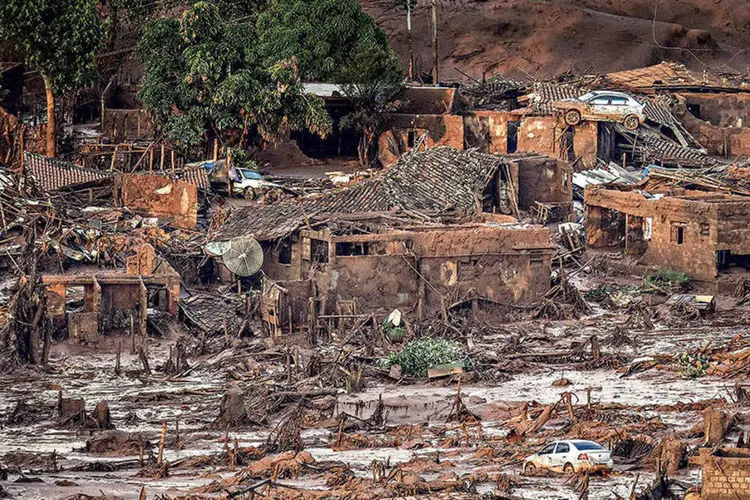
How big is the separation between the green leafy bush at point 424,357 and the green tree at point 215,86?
61.4 feet

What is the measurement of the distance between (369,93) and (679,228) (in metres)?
14.6

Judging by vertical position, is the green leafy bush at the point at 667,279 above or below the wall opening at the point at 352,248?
below

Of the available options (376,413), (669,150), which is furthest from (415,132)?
(376,413)

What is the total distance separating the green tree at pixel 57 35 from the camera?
180ft

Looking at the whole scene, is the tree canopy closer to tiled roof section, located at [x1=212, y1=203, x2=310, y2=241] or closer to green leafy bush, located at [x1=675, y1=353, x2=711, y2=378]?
tiled roof section, located at [x1=212, y1=203, x2=310, y2=241]

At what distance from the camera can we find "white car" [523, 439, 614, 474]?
29000 mm

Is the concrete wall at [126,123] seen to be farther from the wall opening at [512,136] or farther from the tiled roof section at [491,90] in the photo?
the tiled roof section at [491,90]

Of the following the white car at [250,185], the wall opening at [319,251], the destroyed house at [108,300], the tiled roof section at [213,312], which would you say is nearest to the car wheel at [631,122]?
the white car at [250,185]

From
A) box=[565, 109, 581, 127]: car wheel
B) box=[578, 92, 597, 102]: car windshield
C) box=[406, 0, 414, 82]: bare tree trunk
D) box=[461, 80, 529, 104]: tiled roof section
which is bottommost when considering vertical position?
box=[565, 109, 581, 127]: car wheel

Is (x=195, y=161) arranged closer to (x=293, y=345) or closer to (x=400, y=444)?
(x=293, y=345)

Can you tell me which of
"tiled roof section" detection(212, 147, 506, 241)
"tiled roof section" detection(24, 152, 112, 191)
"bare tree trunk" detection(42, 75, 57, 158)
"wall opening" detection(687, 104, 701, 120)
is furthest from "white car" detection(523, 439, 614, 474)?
"wall opening" detection(687, 104, 701, 120)

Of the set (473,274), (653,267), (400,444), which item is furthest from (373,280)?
(400,444)

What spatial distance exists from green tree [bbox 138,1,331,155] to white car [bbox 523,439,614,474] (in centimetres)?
2785

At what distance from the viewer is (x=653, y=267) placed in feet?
155
